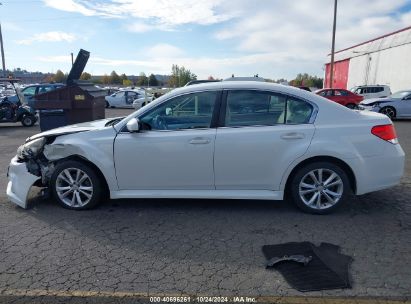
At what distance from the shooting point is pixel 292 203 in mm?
4633

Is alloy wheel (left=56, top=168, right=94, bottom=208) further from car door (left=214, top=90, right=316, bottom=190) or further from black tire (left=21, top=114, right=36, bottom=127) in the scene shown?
black tire (left=21, top=114, right=36, bottom=127)

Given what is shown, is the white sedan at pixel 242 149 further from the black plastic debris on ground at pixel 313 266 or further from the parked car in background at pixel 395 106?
the parked car in background at pixel 395 106

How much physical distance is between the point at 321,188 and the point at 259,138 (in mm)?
996

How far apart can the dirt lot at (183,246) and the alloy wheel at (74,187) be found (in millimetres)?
167

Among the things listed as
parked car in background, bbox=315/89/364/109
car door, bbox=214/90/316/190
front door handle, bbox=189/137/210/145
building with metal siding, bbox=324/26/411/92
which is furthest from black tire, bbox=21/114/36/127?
building with metal siding, bbox=324/26/411/92

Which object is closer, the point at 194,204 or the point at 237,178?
the point at 237,178

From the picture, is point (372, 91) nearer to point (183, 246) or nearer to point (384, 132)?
point (384, 132)

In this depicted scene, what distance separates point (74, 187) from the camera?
4473mm

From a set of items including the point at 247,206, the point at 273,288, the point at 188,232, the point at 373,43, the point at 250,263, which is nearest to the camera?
the point at 273,288

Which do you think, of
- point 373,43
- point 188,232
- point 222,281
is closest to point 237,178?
point 188,232

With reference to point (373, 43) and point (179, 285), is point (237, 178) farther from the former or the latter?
point (373, 43)

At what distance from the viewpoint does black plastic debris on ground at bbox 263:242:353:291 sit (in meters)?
2.83

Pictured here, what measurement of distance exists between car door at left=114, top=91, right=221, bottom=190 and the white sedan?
1 cm

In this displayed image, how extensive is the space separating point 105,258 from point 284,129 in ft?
7.93
